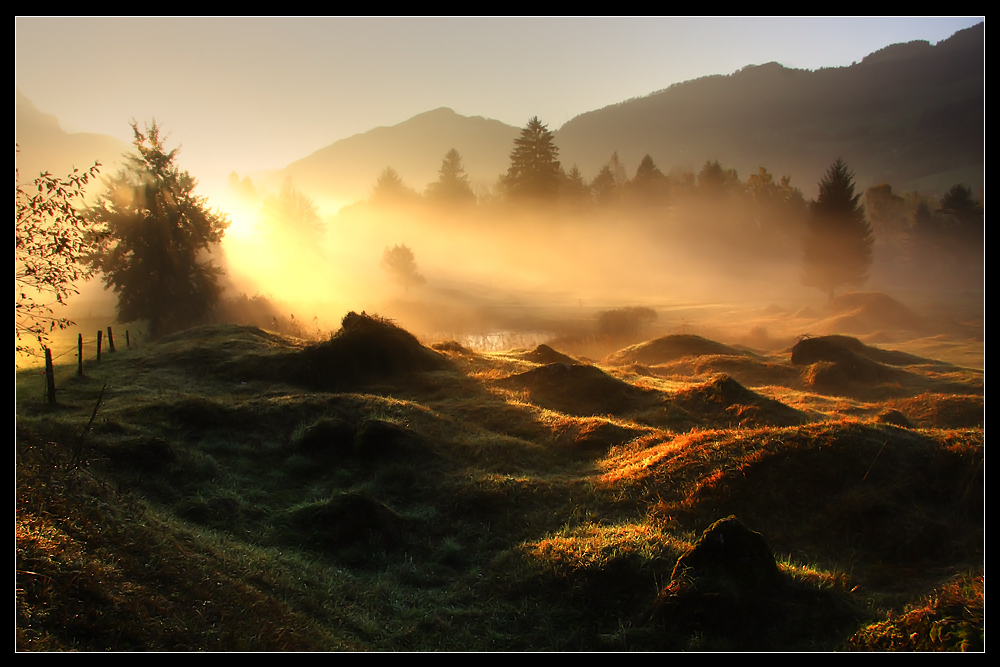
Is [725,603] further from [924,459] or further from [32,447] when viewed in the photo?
[32,447]

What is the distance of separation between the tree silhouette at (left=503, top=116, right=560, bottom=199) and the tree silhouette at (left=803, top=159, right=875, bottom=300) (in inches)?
1227

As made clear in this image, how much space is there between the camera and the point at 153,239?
108ft

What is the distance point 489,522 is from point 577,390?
27.3 ft

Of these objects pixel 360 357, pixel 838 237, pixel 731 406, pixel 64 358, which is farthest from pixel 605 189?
pixel 731 406

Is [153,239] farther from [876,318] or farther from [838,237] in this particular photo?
[838,237]

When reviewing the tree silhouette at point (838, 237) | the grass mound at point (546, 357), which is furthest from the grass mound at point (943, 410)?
the tree silhouette at point (838, 237)

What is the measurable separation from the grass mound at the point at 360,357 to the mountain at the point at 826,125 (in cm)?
11942

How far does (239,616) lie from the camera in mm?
5070

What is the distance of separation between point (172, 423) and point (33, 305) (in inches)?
266

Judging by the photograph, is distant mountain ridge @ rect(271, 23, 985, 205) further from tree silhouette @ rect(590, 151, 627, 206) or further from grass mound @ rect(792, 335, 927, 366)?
grass mound @ rect(792, 335, 927, 366)

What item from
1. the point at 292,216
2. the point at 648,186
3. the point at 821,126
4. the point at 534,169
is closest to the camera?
the point at 292,216

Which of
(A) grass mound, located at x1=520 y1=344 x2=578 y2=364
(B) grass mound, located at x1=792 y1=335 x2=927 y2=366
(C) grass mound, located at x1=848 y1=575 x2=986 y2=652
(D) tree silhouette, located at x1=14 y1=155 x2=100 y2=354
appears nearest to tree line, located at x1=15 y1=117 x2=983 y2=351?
(D) tree silhouette, located at x1=14 y1=155 x2=100 y2=354

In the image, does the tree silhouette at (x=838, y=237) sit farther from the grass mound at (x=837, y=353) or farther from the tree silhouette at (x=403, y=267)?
the tree silhouette at (x=403, y=267)

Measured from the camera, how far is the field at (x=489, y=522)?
5.21 m
